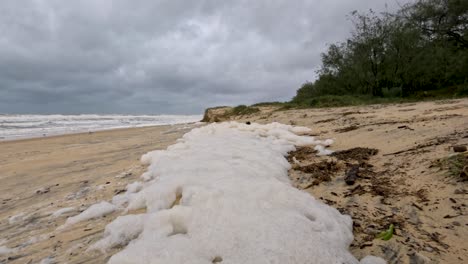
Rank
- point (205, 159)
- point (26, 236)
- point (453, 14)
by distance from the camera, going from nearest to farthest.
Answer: point (26, 236) → point (205, 159) → point (453, 14)

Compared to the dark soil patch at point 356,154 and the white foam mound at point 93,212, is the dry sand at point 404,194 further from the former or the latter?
the white foam mound at point 93,212

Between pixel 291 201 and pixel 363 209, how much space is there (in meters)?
0.52

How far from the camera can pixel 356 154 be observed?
3.13 meters

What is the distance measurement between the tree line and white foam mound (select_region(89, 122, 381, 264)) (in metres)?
13.3

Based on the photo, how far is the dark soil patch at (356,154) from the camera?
9.79 feet

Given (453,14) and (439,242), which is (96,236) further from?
(453,14)

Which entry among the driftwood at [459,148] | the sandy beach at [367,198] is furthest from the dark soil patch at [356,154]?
the driftwood at [459,148]

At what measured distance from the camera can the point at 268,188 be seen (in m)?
2.02

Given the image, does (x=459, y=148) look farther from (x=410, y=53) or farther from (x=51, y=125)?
(x=51, y=125)

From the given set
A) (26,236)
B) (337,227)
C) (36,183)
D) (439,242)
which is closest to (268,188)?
(337,227)

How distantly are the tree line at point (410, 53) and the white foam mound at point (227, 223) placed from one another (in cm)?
1327

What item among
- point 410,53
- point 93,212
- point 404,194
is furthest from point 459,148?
point 410,53

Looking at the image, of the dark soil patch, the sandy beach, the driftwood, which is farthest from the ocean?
the driftwood

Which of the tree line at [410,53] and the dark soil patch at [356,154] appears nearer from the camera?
the dark soil patch at [356,154]
